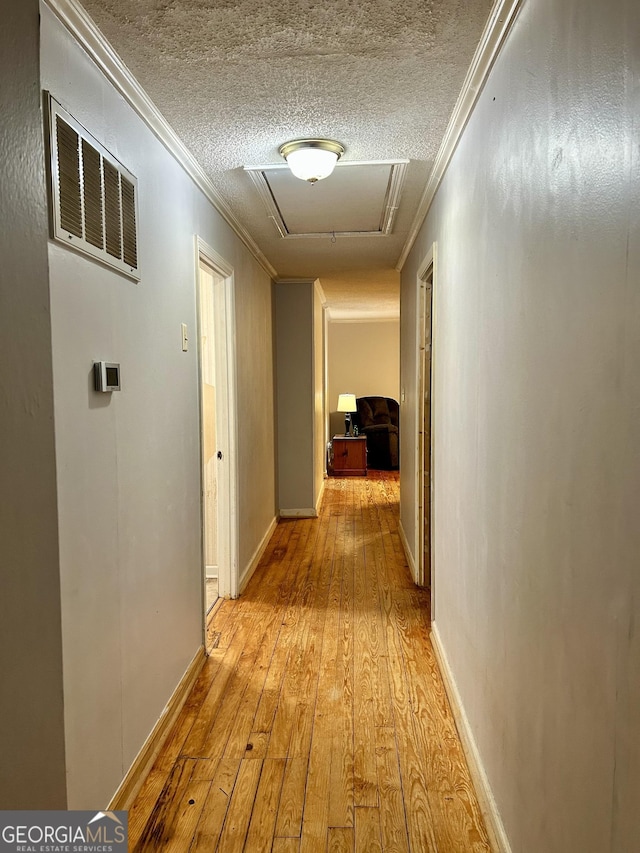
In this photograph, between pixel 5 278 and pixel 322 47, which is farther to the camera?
pixel 322 47

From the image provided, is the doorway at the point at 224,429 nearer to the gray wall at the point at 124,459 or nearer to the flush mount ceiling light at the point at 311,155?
the gray wall at the point at 124,459

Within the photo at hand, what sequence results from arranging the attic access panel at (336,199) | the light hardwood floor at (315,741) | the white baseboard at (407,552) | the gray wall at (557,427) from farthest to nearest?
1. the white baseboard at (407,552)
2. the attic access panel at (336,199)
3. the light hardwood floor at (315,741)
4. the gray wall at (557,427)

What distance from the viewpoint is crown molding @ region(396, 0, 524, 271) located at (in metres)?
1.55

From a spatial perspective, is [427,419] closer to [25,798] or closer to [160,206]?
[160,206]

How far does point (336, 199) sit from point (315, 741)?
2.67 metres

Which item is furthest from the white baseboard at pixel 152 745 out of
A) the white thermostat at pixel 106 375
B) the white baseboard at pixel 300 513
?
the white baseboard at pixel 300 513

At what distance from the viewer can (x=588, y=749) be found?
104cm

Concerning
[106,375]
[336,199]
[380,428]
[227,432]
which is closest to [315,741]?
[106,375]

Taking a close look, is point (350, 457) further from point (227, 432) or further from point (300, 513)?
point (227, 432)

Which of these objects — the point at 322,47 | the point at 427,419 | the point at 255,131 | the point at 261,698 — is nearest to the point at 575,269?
the point at 322,47

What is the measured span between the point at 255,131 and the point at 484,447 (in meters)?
1.56

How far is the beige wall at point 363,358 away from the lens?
396 inches

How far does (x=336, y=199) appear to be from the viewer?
3295 mm

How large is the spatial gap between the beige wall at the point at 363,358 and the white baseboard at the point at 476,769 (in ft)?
24.6
